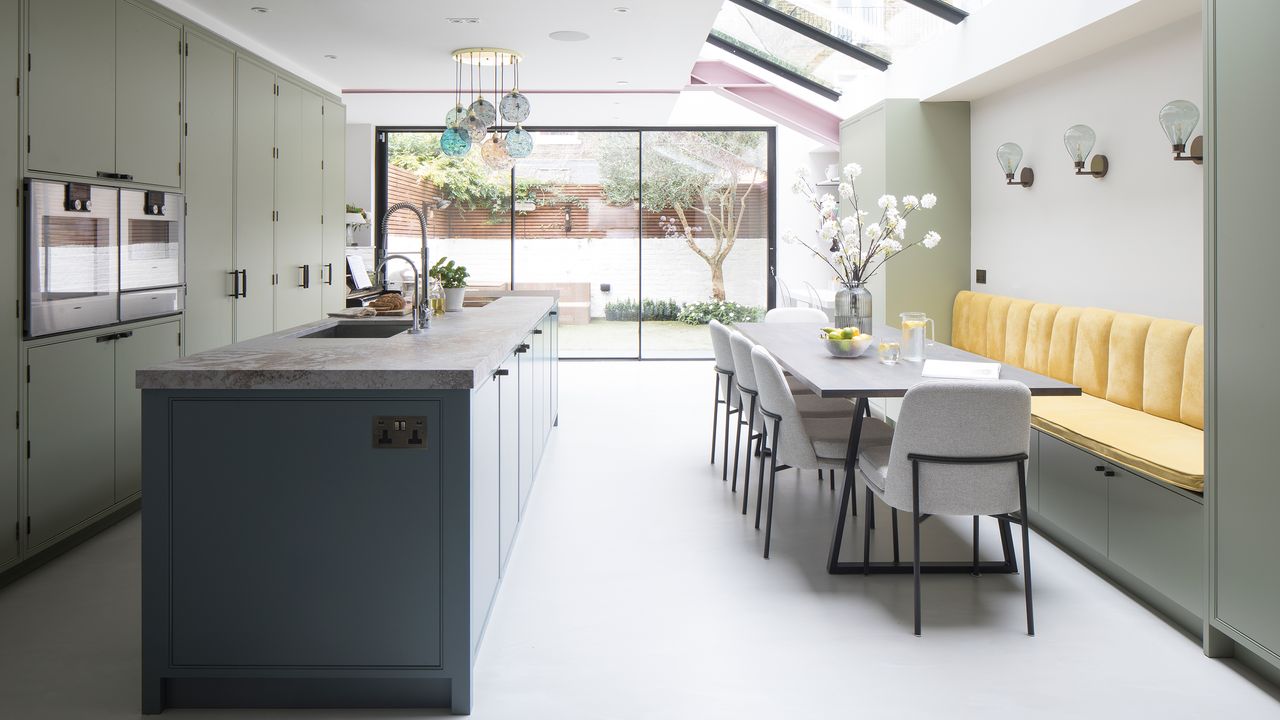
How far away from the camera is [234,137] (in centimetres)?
525

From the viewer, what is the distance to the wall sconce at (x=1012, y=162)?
596cm

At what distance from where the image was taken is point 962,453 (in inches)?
119

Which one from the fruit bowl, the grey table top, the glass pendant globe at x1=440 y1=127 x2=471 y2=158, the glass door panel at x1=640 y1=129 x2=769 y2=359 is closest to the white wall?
the grey table top

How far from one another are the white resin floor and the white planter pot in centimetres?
113

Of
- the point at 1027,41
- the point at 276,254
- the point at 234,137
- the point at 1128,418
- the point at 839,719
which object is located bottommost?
the point at 839,719

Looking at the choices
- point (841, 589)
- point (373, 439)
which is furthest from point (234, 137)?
point (841, 589)

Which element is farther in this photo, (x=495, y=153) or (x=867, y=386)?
(x=495, y=153)

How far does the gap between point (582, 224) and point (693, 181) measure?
130 cm

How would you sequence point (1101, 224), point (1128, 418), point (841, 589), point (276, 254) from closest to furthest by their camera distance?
1. point (841, 589)
2. point (1128, 418)
3. point (1101, 224)
4. point (276, 254)

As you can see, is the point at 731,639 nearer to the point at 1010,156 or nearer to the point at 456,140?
the point at 456,140

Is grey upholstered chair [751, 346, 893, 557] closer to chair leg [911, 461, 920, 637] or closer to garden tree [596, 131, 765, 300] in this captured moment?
chair leg [911, 461, 920, 637]

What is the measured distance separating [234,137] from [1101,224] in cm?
482

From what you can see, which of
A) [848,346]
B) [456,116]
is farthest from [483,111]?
[848,346]

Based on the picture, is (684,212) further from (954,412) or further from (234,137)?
(954,412)
